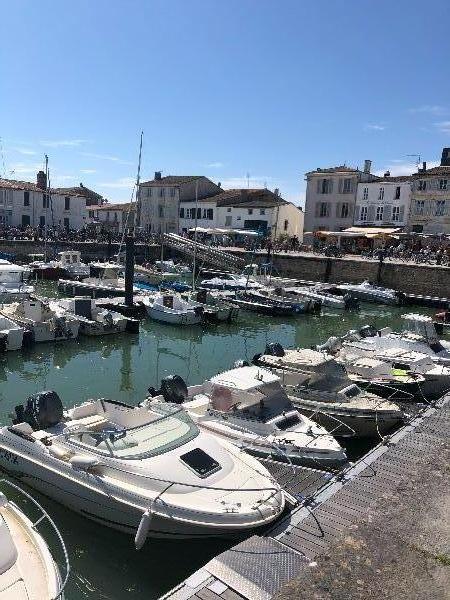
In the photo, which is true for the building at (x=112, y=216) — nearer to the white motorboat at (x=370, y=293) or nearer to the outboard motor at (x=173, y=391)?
the white motorboat at (x=370, y=293)

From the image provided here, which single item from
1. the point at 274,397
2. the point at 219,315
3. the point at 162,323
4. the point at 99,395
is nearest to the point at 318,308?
the point at 219,315

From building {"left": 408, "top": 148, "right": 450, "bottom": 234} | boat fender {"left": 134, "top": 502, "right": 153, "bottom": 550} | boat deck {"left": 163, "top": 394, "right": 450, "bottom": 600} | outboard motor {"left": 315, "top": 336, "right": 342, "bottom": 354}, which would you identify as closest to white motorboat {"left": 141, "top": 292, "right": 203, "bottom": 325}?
outboard motor {"left": 315, "top": 336, "right": 342, "bottom": 354}

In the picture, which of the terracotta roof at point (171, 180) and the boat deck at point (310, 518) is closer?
the boat deck at point (310, 518)

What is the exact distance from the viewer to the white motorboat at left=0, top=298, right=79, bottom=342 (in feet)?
86.2

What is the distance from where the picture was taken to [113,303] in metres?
33.4

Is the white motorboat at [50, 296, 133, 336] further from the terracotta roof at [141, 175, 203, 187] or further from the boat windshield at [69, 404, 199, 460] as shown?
the terracotta roof at [141, 175, 203, 187]

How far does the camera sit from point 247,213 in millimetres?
72750

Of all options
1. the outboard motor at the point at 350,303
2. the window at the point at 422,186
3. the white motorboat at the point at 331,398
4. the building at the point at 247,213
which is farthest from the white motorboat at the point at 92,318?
the window at the point at 422,186

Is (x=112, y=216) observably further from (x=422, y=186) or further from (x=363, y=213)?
(x=422, y=186)

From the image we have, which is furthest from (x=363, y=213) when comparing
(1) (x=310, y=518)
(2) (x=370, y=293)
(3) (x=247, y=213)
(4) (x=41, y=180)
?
(1) (x=310, y=518)

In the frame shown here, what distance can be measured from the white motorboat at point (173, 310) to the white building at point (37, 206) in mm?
35802

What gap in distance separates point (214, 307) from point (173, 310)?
3155mm

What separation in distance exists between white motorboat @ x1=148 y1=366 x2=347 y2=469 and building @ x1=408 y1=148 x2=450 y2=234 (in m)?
50.2

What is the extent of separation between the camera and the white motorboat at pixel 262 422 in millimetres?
12719
